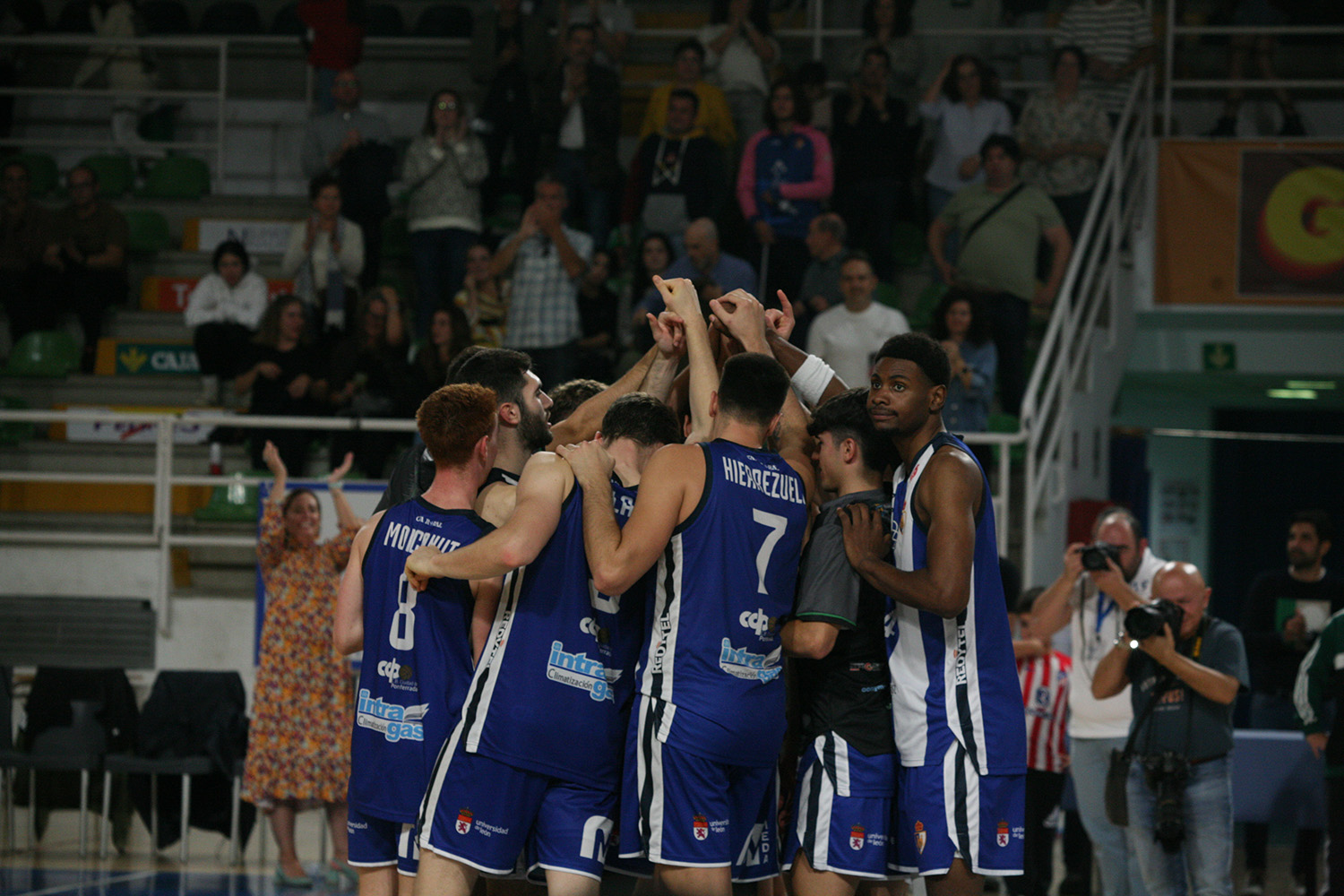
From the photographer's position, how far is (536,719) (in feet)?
13.8

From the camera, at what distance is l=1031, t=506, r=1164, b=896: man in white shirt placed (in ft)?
24.1

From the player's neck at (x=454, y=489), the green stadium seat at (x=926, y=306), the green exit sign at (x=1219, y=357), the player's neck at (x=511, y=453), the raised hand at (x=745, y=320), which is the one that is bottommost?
the player's neck at (x=454, y=489)

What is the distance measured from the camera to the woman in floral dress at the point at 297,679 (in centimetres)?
855

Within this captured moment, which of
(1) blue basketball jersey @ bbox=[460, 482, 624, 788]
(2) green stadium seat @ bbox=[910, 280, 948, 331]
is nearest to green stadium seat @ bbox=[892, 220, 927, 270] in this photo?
(2) green stadium seat @ bbox=[910, 280, 948, 331]

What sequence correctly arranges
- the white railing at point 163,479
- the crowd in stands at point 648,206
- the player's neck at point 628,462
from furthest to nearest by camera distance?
the crowd in stands at point 648,206, the white railing at point 163,479, the player's neck at point 628,462

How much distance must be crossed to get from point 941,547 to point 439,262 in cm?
796

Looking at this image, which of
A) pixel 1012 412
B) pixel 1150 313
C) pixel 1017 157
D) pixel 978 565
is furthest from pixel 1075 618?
pixel 1150 313

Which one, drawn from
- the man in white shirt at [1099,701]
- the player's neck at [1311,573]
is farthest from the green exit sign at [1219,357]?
the man in white shirt at [1099,701]

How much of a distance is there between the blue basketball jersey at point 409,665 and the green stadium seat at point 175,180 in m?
10.2

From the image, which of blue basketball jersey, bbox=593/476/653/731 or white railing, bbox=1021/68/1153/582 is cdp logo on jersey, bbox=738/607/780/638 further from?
white railing, bbox=1021/68/1153/582

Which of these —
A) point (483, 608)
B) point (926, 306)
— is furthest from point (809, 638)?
point (926, 306)

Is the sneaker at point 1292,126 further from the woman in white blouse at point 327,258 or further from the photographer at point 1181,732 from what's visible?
the woman in white blouse at point 327,258

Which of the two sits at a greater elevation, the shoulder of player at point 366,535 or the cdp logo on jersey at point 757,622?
the shoulder of player at point 366,535

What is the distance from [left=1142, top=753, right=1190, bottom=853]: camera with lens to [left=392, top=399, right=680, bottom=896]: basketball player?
10.6ft
